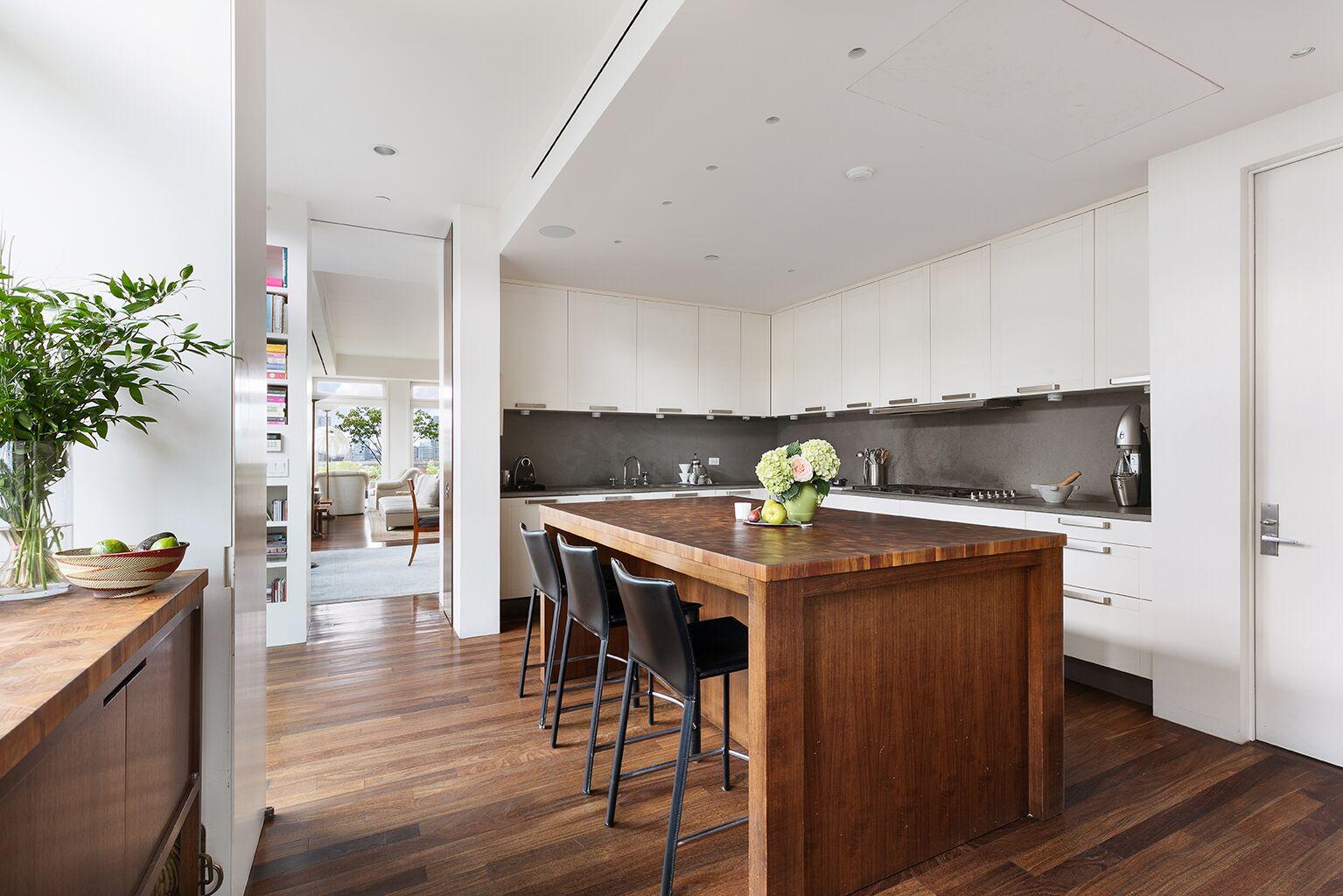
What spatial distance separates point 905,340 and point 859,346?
0.44m

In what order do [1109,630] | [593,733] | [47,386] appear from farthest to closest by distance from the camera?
[1109,630], [593,733], [47,386]

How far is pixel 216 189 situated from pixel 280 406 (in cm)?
273

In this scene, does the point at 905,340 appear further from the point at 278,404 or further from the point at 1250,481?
the point at 278,404

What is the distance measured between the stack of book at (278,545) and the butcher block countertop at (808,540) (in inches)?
89.1

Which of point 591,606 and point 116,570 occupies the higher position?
point 116,570

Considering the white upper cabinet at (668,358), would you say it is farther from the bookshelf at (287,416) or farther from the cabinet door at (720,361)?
the bookshelf at (287,416)

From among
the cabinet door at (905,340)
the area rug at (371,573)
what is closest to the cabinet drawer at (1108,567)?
the cabinet door at (905,340)

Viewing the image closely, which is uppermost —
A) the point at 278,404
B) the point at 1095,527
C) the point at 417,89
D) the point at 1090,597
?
the point at 417,89

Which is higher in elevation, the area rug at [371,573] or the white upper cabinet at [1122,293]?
the white upper cabinet at [1122,293]

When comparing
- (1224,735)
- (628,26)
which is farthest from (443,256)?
(1224,735)

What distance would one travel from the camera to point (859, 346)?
16.1 feet

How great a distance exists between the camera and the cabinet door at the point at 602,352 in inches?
198

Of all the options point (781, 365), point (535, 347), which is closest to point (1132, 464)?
point (781, 365)

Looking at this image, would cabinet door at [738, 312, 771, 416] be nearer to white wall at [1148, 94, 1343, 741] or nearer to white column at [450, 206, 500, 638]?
white column at [450, 206, 500, 638]
